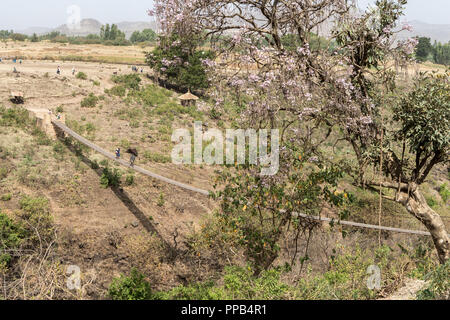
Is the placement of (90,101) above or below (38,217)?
above

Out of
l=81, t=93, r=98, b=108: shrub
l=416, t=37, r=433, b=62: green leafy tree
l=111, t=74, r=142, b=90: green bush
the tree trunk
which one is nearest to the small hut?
l=111, t=74, r=142, b=90: green bush

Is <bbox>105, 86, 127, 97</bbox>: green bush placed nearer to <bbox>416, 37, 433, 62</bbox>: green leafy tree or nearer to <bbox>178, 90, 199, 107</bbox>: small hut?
<bbox>178, 90, 199, 107</bbox>: small hut

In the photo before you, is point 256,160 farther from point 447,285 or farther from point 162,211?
point 162,211

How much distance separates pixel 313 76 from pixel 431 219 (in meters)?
3.71

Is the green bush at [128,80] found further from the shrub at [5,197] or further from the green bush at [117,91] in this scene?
the shrub at [5,197]

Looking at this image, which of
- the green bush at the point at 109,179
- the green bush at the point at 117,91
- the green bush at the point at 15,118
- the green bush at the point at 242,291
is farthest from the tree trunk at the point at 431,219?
the green bush at the point at 117,91

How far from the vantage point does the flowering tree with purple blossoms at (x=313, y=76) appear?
23.2 ft

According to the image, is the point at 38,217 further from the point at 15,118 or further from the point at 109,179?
the point at 15,118

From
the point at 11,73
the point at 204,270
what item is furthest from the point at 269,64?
the point at 11,73

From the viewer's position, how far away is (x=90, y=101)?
23.2 metres

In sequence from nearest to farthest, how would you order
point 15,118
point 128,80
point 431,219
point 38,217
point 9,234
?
point 431,219
point 9,234
point 38,217
point 15,118
point 128,80

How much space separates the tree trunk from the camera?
24.3 feet

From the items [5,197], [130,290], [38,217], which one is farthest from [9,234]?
[130,290]

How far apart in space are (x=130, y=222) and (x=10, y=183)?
187 inches
